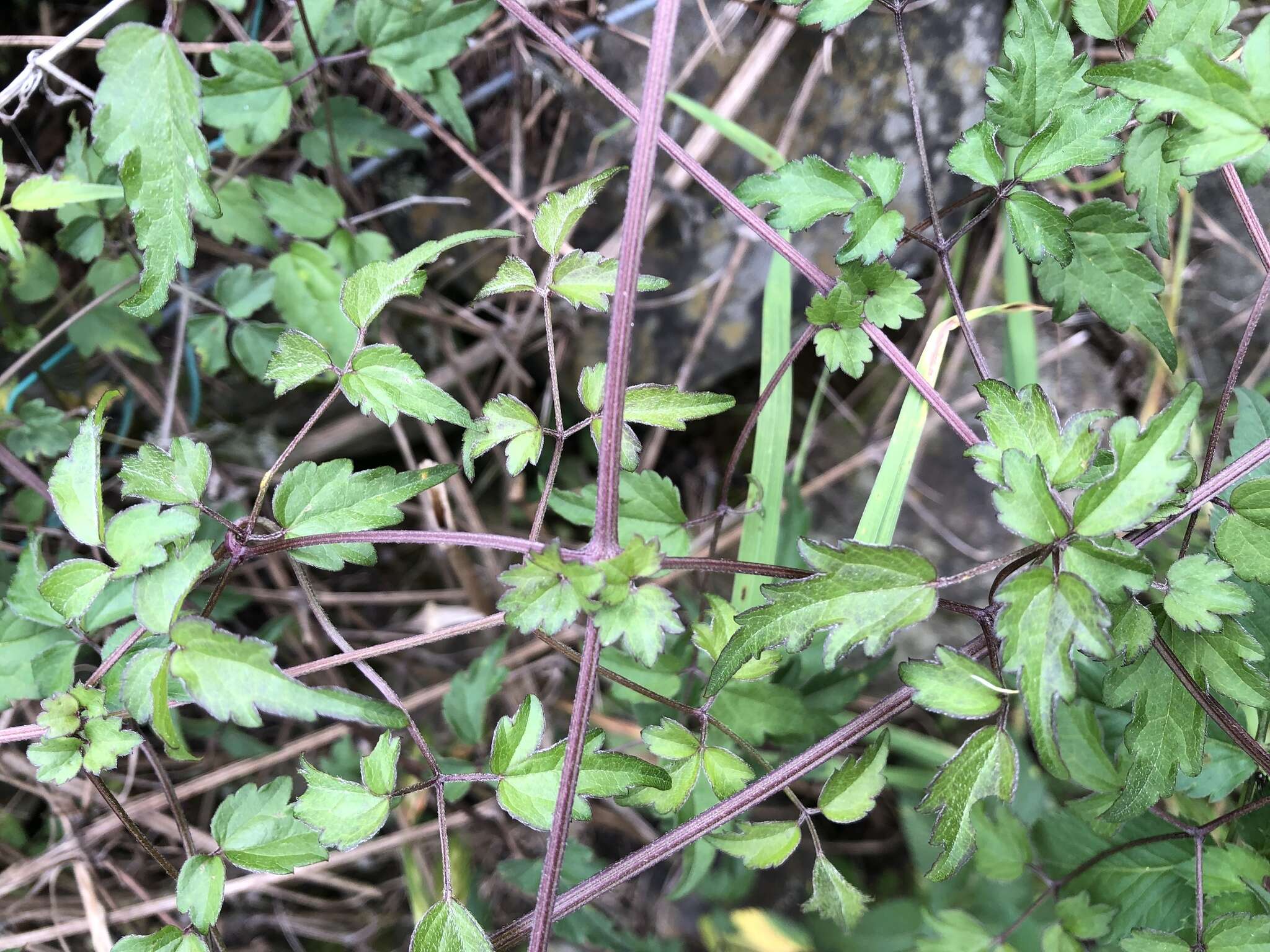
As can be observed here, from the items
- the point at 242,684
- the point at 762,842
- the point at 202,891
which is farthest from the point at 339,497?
the point at 762,842

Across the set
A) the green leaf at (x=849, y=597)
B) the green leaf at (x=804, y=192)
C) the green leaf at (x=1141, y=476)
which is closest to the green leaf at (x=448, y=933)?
the green leaf at (x=849, y=597)

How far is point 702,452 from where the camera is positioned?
100 inches

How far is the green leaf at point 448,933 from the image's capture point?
3.41 feet

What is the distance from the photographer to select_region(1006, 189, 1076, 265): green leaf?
1153 mm

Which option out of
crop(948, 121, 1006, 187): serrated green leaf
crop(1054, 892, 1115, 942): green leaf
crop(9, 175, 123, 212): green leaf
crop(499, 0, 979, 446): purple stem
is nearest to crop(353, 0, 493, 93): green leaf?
crop(499, 0, 979, 446): purple stem

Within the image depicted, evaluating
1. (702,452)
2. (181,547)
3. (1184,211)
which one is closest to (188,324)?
(181,547)

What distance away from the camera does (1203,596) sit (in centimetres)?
99

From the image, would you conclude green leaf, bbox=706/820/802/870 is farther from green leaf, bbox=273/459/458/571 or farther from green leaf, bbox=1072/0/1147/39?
green leaf, bbox=1072/0/1147/39

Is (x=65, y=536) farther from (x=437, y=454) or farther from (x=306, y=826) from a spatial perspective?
(x=306, y=826)

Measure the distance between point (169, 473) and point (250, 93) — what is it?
0.87 meters

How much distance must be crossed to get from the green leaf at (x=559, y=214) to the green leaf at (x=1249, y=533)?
833mm

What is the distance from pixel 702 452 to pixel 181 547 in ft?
5.53

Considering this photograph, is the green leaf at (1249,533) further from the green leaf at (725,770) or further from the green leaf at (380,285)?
the green leaf at (380,285)

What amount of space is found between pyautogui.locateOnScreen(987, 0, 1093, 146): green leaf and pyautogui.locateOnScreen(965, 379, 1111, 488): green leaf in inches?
16.2
